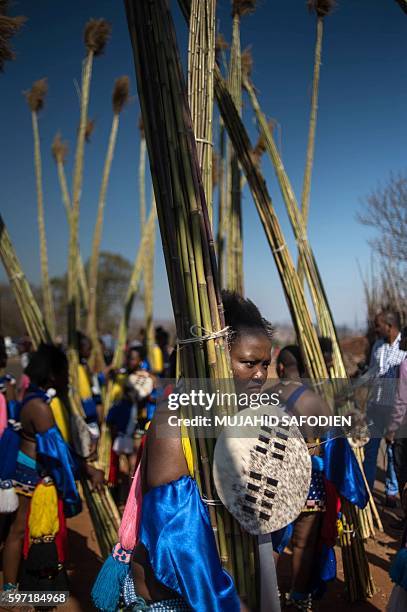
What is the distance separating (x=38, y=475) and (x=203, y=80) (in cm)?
242

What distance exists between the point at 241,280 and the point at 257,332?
2.20 metres

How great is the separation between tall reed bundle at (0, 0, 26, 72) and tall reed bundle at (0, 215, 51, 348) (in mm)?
991

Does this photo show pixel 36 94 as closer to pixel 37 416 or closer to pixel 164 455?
pixel 37 416

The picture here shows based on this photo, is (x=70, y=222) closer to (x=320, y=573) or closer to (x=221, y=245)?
(x=221, y=245)

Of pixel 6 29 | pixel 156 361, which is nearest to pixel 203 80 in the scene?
pixel 6 29

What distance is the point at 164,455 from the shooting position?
1.28 m

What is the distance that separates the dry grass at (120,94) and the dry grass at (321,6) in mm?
2617

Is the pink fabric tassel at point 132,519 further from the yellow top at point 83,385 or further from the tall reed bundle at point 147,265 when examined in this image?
the tall reed bundle at point 147,265

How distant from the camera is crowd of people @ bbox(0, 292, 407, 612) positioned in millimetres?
1203

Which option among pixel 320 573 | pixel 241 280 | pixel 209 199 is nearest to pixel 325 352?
pixel 241 280

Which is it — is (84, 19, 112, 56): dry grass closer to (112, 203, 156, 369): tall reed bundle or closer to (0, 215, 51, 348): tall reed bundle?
(112, 203, 156, 369): tall reed bundle

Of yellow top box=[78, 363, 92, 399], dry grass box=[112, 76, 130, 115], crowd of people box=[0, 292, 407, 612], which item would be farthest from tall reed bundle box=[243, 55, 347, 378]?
dry grass box=[112, 76, 130, 115]

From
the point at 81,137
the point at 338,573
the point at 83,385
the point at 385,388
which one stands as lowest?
the point at 338,573

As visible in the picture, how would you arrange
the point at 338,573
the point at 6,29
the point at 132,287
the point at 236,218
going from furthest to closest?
the point at 132,287, the point at 236,218, the point at 338,573, the point at 6,29
